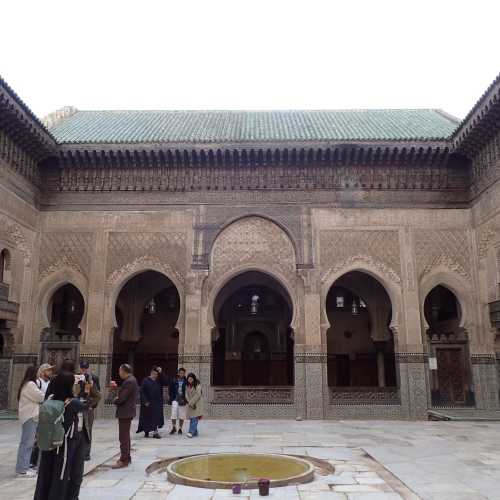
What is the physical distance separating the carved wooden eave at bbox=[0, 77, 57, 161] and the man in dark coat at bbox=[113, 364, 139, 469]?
20.4 ft

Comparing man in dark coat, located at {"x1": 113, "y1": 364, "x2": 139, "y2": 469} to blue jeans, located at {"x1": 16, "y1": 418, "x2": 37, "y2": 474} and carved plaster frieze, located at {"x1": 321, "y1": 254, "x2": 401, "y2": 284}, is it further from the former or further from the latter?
carved plaster frieze, located at {"x1": 321, "y1": 254, "x2": 401, "y2": 284}

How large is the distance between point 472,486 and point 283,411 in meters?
6.16

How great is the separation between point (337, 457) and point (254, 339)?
29.5 feet

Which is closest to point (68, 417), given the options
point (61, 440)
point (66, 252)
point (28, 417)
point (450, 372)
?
point (61, 440)

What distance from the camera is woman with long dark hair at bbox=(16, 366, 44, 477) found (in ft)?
15.4

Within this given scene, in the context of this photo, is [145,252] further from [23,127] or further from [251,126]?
[251,126]

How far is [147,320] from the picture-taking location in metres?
14.4

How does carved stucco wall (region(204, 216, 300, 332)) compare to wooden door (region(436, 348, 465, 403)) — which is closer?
wooden door (region(436, 348, 465, 403))

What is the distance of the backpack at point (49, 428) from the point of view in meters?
3.22

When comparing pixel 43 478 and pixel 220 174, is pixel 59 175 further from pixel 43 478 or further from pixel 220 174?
pixel 43 478

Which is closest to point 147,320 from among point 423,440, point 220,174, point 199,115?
point 220,174

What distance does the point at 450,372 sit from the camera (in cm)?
1064

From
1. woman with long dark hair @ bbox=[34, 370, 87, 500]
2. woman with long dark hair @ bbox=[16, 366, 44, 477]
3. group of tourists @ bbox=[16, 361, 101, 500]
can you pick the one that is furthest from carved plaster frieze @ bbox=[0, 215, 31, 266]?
woman with long dark hair @ bbox=[34, 370, 87, 500]

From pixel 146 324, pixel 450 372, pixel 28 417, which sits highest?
pixel 146 324
